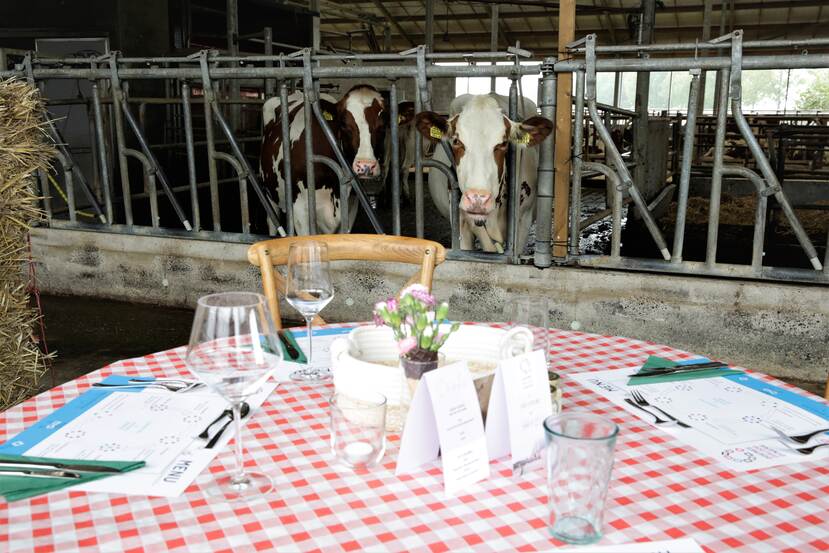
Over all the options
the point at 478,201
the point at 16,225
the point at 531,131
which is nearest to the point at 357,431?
the point at 16,225

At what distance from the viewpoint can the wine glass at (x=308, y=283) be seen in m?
1.54

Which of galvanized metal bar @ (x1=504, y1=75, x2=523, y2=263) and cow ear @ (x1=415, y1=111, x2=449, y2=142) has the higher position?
cow ear @ (x1=415, y1=111, x2=449, y2=142)

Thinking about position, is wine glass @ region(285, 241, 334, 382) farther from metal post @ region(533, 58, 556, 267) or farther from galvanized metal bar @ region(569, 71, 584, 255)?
metal post @ region(533, 58, 556, 267)

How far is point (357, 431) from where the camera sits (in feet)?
3.76

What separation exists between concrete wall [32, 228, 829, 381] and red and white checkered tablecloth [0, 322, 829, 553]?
2593 millimetres

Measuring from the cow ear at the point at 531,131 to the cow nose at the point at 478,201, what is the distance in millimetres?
323

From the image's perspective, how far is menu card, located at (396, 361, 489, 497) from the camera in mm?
1063

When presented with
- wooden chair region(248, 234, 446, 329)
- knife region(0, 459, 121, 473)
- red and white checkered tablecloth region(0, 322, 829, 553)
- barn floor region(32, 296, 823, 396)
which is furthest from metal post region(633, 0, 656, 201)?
knife region(0, 459, 121, 473)

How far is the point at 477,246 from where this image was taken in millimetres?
4844

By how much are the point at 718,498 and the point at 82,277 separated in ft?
15.5

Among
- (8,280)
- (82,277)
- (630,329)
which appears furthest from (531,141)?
(82,277)

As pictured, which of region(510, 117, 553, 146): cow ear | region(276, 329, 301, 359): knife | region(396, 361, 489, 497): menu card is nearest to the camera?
region(396, 361, 489, 497): menu card

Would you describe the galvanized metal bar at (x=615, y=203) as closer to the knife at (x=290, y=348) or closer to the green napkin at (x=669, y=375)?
the green napkin at (x=669, y=375)

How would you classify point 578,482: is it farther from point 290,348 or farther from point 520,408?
point 290,348
